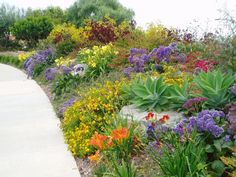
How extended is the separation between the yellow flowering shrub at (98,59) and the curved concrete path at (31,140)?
1242mm

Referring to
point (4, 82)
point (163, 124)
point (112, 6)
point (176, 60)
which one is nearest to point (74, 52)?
point (4, 82)

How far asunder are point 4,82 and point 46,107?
15.7ft

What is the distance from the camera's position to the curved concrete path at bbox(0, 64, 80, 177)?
5.71 m

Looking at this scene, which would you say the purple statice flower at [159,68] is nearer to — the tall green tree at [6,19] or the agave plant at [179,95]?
the agave plant at [179,95]

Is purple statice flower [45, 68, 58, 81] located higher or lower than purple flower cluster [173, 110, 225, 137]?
lower

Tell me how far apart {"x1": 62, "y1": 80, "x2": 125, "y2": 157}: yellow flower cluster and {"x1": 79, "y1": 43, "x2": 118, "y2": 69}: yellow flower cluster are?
3.00m

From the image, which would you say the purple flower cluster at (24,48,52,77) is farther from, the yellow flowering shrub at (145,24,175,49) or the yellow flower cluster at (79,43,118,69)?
the yellow flowering shrub at (145,24,175,49)

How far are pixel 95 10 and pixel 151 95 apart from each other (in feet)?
75.1

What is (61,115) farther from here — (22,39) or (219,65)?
(22,39)

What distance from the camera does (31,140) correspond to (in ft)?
22.9

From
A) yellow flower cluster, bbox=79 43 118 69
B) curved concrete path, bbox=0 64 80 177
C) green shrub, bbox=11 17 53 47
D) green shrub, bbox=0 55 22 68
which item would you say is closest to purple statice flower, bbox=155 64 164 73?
yellow flower cluster, bbox=79 43 118 69

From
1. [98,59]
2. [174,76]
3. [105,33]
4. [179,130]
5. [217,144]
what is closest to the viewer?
[217,144]

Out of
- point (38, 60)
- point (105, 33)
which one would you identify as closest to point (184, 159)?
point (105, 33)

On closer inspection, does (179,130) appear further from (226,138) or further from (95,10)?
(95,10)
